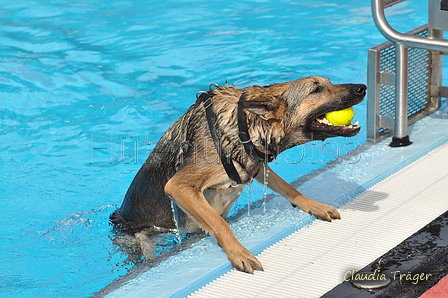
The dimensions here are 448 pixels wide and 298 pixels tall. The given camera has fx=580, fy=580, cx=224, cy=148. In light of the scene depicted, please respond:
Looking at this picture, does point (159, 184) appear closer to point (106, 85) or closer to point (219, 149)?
point (219, 149)

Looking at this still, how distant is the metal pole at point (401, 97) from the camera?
506 centimetres

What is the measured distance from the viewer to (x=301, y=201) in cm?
416

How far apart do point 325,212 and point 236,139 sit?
84 cm

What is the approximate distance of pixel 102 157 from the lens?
7086mm

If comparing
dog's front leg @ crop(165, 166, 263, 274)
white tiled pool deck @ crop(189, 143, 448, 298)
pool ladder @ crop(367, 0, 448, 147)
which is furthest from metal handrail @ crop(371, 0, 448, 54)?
dog's front leg @ crop(165, 166, 263, 274)

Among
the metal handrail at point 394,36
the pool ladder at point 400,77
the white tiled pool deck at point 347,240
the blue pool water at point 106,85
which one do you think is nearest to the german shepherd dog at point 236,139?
the white tiled pool deck at point 347,240

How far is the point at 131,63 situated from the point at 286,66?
8.29ft

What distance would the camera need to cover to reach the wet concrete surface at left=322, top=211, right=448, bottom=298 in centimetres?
306

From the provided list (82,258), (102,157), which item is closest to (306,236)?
(82,258)

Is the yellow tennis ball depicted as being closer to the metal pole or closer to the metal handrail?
the metal handrail

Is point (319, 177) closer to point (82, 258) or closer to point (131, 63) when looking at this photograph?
point (82, 258)

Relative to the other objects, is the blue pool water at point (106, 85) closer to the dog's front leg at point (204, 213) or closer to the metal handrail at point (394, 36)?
the dog's front leg at point (204, 213)

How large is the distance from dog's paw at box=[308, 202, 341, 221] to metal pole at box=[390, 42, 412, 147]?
1.51 m

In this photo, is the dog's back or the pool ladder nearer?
the dog's back
